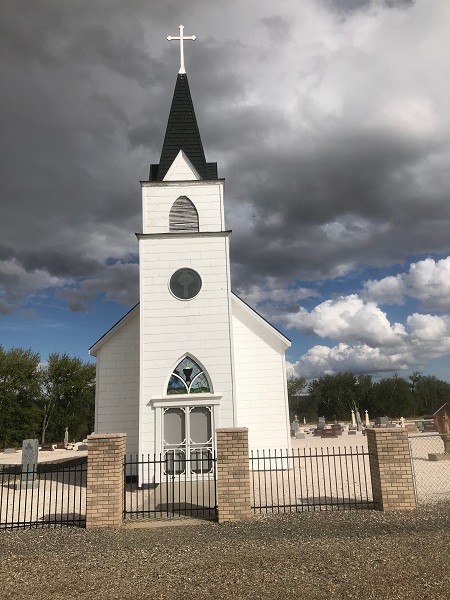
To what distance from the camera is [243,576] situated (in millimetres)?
6094

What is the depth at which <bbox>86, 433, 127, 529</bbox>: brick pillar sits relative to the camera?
9125 mm

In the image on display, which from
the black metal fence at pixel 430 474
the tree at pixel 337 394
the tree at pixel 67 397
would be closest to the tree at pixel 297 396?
the tree at pixel 337 394

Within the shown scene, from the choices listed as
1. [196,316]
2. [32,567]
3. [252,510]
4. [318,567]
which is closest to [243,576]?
[318,567]

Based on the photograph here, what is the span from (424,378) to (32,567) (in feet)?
293

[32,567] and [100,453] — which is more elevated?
[100,453]

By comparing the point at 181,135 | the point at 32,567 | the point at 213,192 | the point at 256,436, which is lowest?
the point at 32,567

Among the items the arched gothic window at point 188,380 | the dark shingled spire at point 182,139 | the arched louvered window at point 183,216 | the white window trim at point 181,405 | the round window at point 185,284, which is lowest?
the white window trim at point 181,405

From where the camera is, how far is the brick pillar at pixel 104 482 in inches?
359

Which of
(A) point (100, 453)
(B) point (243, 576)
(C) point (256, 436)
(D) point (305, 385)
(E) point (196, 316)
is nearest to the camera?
(B) point (243, 576)

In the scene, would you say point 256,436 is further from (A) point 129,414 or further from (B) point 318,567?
(B) point 318,567

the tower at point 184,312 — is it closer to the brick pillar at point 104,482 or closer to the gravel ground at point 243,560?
the brick pillar at point 104,482

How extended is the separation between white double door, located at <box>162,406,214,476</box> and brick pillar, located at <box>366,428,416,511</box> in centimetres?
601

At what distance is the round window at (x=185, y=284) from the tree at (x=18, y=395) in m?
33.5

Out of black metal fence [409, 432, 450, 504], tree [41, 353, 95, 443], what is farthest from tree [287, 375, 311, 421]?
black metal fence [409, 432, 450, 504]
